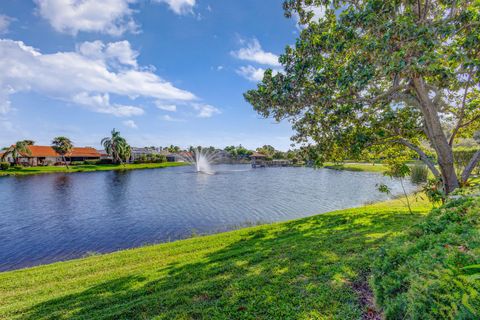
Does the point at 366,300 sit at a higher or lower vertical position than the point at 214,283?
higher

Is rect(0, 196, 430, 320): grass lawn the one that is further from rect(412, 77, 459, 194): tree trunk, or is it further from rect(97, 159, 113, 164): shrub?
rect(97, 159, 113, 164): shrub

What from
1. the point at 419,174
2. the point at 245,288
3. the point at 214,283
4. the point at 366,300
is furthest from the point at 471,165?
the point at 419,174

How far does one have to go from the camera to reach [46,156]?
68500 mm

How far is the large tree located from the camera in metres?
5.81

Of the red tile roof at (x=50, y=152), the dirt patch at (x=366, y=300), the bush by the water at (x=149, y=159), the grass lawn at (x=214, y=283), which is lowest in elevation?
the grass lawn at (x=214, y=283)

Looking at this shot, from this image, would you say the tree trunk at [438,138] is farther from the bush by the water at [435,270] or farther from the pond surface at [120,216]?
the pond surface at [120,216]

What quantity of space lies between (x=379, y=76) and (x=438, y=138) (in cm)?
324

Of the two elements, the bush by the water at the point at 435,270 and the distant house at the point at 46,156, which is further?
the distant house at the point at 46,156

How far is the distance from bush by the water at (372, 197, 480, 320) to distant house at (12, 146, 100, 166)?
85798mm

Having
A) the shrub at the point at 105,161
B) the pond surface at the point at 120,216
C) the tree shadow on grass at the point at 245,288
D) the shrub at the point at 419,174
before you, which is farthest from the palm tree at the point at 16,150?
the shrub at the point at 419,174

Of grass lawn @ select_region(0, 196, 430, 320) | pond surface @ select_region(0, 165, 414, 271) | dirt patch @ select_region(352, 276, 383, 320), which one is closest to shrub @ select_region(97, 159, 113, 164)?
pond surface @ select_region(0, 165, 414, 271)

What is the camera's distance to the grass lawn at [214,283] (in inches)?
160

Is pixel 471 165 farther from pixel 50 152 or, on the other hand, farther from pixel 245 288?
pixel 50 152

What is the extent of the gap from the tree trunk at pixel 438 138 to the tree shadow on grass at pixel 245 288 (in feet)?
10.00
